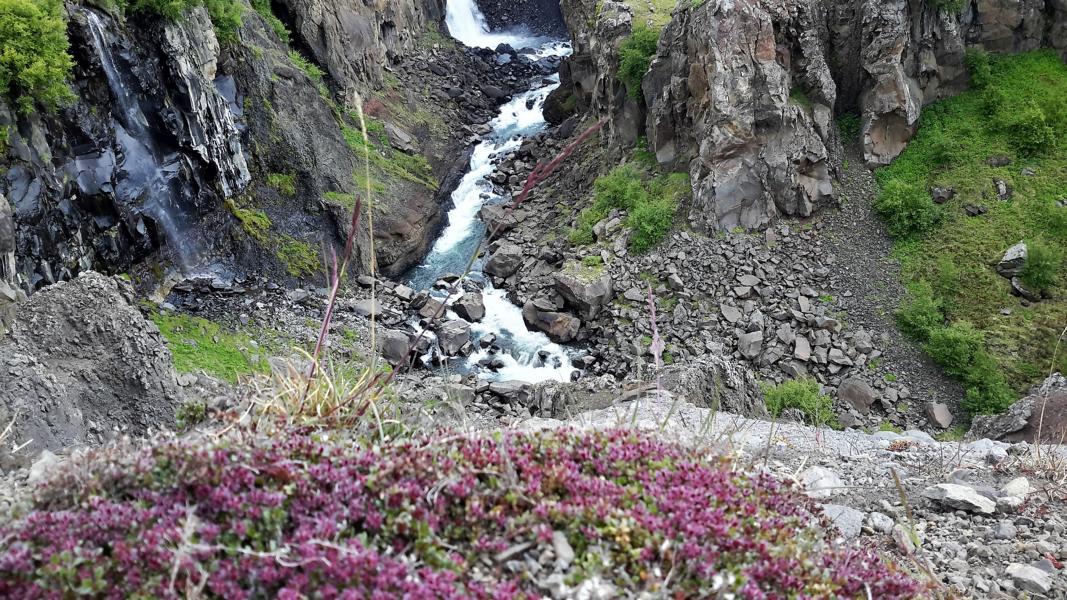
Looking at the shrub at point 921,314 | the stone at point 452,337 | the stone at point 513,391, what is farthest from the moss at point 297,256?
the shrub at point 921,314

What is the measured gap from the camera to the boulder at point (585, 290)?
2255 centimetres

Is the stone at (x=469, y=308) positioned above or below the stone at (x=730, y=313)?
below

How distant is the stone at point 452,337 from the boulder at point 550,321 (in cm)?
229

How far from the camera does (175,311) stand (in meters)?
19.2

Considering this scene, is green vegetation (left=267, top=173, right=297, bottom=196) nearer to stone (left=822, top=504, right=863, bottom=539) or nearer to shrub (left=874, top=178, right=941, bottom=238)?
shrub (left=874, top=178, right=941, bottom=238)

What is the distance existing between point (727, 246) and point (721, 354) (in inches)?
193

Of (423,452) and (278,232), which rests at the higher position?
(423,452)

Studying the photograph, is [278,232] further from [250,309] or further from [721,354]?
[721,354]

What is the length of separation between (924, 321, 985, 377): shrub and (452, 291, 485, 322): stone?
47.0 feet

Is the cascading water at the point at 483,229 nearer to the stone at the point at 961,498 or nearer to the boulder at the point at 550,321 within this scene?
the boulder at the point at 550,321

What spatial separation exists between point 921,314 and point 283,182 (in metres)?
22.1

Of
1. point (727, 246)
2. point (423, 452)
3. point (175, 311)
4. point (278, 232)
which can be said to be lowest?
point (175, 311)

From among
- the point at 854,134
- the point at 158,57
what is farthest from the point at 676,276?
the point at 158,57

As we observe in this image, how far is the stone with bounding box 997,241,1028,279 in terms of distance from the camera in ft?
66.8
